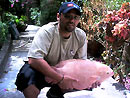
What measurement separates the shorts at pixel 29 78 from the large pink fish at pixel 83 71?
94mm

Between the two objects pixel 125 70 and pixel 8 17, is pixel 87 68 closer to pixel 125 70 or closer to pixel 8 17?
pixel 125 70

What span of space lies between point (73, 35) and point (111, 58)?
200 centimetres

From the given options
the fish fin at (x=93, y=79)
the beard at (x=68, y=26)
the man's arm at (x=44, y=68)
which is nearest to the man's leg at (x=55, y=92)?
the man's arm at (x=44, y=68)

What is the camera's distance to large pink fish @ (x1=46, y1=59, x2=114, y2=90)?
2.32 metres

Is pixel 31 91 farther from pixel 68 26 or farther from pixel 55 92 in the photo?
pixel 68 26

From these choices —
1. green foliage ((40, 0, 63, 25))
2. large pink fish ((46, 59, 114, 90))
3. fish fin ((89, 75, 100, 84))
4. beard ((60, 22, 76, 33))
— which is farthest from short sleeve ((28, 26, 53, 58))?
green foliage ((40, 0, 63, 25))

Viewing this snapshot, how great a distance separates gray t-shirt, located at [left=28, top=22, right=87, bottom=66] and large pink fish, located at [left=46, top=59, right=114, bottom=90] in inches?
4.9

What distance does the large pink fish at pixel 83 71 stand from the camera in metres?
2.32

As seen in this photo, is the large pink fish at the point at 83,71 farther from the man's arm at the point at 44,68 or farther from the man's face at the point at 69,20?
the man's face at the point at 69,20

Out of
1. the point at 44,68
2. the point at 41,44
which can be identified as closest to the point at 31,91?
the point at 44,68

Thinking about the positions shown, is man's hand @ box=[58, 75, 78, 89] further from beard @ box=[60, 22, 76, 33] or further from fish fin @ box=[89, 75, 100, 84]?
beard @ box=[60, 22, 76, 33]

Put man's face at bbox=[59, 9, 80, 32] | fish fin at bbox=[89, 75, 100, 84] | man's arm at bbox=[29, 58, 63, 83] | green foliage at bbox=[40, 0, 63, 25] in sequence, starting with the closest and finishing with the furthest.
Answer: man's arm at bbox=[29, 58, 63, 83] < man's face at bbox=[59, 9, 80, 32] < fish fin at bbox=[89, 75, 100, 84] < green foliage at bbox=[40, 0, 63, 25]

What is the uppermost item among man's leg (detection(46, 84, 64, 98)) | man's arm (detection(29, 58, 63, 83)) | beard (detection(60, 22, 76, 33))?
beard (detection(60, 22, 76, 33))

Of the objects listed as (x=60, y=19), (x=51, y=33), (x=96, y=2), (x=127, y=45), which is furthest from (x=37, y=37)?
(x=96, y=2)
